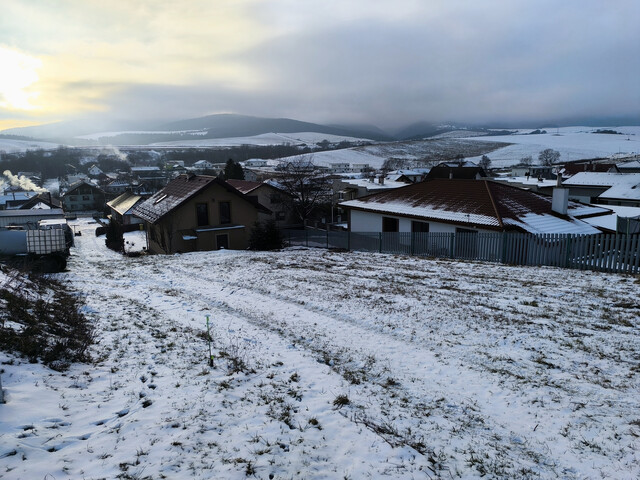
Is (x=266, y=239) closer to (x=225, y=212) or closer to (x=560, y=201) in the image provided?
(x=225, y=212)

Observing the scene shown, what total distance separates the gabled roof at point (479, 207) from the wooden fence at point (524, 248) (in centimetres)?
215

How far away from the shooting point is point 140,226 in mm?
56562

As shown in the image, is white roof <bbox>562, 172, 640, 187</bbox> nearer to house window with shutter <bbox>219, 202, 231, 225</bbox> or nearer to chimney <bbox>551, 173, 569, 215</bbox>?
chimney <bbox>551, 173, 569, 215</bbox>

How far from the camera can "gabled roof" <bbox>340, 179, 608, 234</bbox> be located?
849 inches

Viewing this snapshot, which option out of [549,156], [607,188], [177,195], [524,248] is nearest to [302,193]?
[177,195]

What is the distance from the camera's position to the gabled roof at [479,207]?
2156 centimetres

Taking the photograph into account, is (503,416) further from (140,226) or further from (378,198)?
(140,226)

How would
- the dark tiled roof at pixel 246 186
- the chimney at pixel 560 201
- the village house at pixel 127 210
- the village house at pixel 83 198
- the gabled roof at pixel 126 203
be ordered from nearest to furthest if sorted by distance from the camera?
the chimney at pixel 560 201 → the dark tiled roof at pixel 246 186 → the village house at pixel 127 210 → the gabled roof at pixel 126 203 → the village house at pixel 83 198

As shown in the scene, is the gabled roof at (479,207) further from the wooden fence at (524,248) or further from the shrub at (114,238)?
the shrub at (114,238)

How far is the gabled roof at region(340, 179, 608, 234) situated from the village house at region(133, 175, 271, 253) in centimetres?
893

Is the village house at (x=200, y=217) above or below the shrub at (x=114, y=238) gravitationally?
above

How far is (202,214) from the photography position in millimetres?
30406

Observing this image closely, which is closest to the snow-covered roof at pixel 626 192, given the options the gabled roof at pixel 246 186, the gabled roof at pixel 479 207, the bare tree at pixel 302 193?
the gabled roof at pixel 479 207

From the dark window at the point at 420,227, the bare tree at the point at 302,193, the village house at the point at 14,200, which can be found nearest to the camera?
the dark window at the point at 420,227
